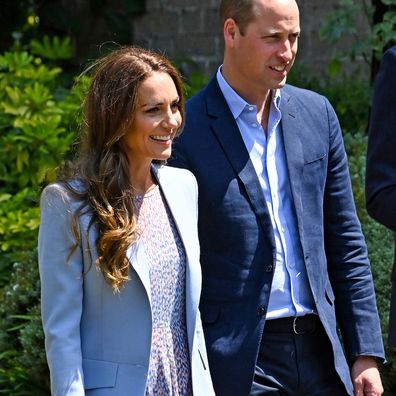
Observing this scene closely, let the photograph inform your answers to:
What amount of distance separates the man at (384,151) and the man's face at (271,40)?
46cm

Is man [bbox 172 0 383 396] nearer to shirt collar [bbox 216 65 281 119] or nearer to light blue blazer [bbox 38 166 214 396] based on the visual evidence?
shirt collar [bbox 216 65 281 119]

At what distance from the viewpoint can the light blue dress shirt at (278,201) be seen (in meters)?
3.85

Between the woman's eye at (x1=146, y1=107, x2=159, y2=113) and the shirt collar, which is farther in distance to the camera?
the shirt collar

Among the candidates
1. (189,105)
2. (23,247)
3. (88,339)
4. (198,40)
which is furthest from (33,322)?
(198,40)

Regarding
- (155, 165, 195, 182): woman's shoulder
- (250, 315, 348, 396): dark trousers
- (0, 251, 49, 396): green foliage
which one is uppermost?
(155, 165, 195, 182): woman's shoulder

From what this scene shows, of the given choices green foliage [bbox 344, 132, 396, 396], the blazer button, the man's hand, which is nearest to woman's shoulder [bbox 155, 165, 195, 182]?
the blazer button

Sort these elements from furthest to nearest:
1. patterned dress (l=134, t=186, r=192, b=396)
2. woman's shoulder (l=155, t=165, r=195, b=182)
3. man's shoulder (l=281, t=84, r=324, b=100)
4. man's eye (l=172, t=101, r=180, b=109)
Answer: man's shoulder (l=281, t=84, r=324, b=100), woman's shoulder (l=155, t=165, r=195, b=182), man's eye (l=172, t=101, r=180, b=109), patterned dress (l=134, t=186, r=192, b=396)

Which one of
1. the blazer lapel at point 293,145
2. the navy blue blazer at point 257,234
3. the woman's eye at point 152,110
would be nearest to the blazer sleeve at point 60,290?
the woman's eye at point 152,110

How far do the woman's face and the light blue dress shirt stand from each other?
0.50 meters

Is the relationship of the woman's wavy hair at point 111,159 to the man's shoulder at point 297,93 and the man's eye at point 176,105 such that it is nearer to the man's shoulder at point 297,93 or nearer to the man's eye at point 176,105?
the man's eye at point 176,105

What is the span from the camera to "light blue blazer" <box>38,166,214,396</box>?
3334mm

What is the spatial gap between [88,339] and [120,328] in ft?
0.34

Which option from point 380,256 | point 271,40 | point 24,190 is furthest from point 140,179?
point 24,190

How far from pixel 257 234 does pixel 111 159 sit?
623 millimetres
